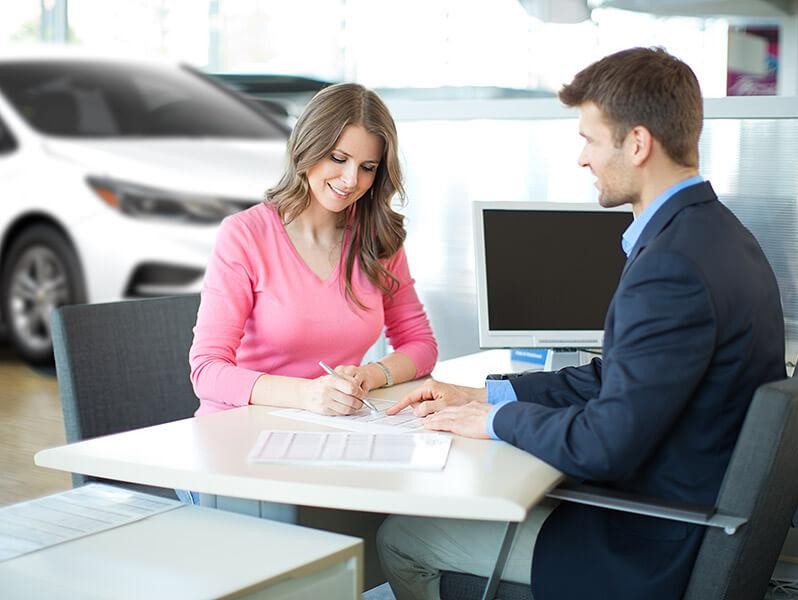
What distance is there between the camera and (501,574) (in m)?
2.07

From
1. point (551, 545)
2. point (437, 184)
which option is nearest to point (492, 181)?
point (437, 184)

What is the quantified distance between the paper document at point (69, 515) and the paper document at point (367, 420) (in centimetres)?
33

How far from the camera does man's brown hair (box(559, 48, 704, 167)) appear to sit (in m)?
1.89

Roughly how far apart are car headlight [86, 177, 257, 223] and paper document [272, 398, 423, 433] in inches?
159

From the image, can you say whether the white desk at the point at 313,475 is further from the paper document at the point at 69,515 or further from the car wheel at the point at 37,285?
the car wheel at the point at 37,285

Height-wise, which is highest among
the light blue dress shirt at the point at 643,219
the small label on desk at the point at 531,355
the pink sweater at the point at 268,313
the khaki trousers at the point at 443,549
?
the light blue dress shirt at the point at 643,219

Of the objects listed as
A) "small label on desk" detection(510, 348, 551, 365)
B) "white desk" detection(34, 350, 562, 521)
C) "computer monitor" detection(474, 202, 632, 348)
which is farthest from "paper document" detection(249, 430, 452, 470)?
"small label on desk" detection(510, 348, 551, 365)

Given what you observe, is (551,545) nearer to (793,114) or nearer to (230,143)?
(793,114)

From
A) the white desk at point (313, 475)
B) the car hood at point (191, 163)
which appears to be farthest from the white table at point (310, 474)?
the car hood at point (191, 163)

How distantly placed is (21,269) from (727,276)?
16.2 feet

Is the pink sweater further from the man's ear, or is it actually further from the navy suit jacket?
the man's ear

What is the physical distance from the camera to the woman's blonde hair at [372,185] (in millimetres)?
2561

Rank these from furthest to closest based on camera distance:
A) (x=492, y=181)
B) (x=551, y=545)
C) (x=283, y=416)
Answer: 1. (x=492, y=181)
2. (x=283, y=416)
3. (x=551, y=545)

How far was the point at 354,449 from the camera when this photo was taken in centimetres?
193
